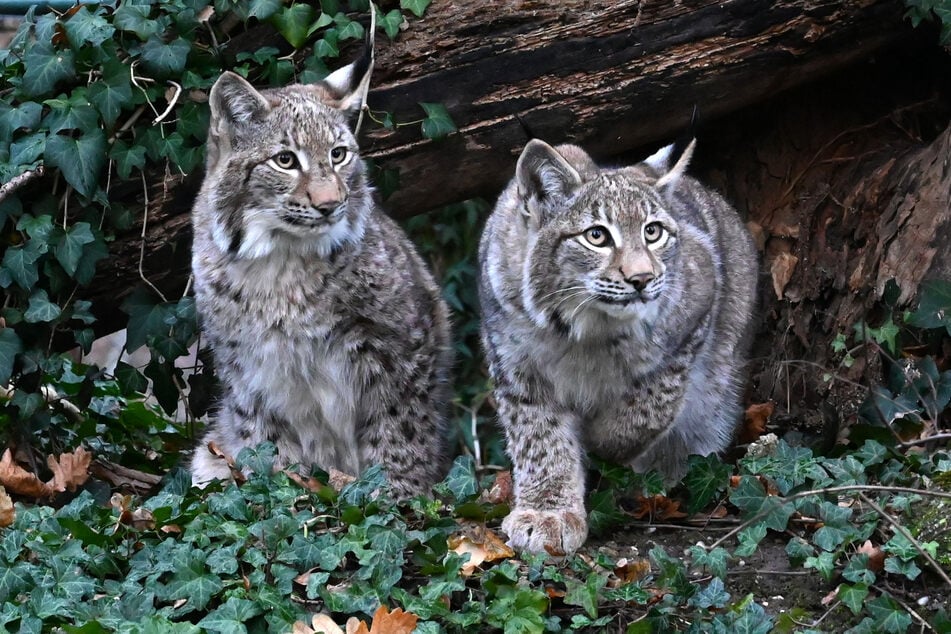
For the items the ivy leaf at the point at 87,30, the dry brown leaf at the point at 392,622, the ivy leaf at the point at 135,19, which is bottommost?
the dry brown leaf at the point at 392,622

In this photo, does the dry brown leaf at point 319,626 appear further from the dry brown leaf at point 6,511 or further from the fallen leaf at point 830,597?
the fallen leaf at point 830,597

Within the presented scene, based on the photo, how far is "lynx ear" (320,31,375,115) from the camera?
5660 mm

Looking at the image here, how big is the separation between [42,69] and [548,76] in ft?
7.74

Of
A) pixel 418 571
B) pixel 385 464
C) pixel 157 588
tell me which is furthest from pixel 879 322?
pixel 157 588

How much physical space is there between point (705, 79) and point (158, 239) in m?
2.82

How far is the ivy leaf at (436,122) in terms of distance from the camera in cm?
599

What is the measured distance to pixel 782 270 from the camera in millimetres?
6891

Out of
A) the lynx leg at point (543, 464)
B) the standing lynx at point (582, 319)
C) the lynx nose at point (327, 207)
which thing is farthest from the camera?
the lynx nose at point (327, 207)

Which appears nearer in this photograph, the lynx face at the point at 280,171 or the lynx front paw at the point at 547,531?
the lynx front paw at the point at 547,531

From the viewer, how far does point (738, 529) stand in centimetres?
448

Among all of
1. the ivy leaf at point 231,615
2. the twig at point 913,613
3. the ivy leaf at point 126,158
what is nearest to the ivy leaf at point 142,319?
the ivy leaf at point 126,158

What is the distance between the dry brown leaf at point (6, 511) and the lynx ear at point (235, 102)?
179cm

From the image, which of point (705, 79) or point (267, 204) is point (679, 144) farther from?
point (267, 204)

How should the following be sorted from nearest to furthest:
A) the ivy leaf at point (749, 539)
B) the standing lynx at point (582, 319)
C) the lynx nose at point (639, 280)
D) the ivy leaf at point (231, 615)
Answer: the ivy leaf at point (231, 615), the ivy leaf at point (749, 539), the lynx nose at point (639, 280), the standing lynx at point (582, 319)
